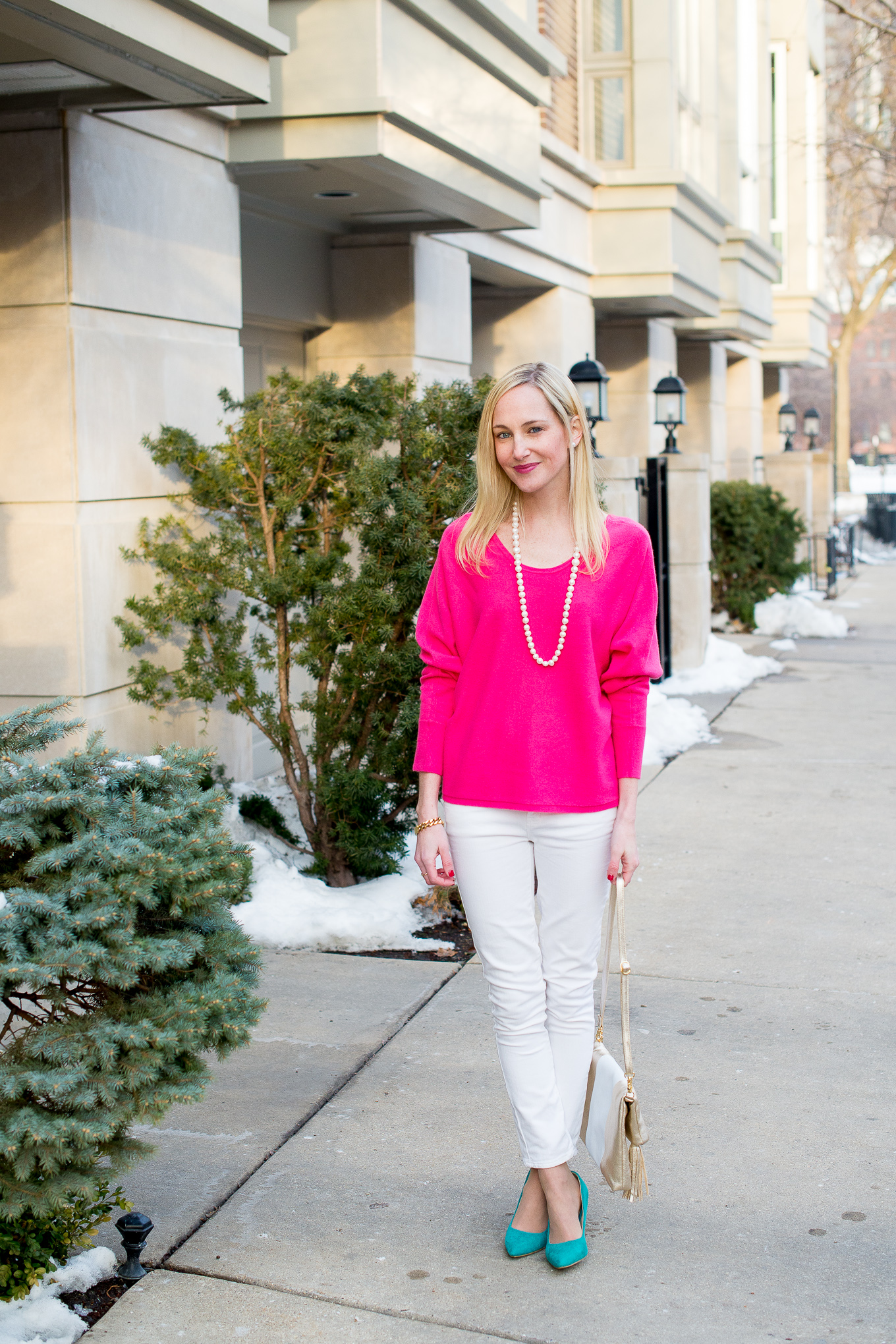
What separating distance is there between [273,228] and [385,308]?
3.12 feet

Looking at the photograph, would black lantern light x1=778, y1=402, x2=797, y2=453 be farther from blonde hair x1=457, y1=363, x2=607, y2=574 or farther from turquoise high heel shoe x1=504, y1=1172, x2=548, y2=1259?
turquoise high heel shoe x1=504, y1=1172, x2=548, y2=1259

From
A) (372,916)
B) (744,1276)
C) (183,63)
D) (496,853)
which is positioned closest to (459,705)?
(496,853)

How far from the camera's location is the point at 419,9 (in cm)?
704

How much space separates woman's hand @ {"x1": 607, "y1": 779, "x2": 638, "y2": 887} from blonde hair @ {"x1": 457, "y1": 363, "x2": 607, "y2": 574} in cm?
48

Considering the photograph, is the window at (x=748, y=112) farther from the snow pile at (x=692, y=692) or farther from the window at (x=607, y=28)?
the snow pile at (x=692, y=692)

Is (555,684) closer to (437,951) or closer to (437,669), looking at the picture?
(437,669)

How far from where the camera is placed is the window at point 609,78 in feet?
41.3

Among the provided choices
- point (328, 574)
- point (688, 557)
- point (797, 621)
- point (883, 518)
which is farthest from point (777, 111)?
point (328, 574)

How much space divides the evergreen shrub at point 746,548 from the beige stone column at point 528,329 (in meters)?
3.09

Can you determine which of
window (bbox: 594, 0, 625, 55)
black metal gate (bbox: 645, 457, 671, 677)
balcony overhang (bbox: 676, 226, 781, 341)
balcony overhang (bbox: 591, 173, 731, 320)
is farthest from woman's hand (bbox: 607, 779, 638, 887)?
balcony overhang (bbox: 676, 226, 781, 341)

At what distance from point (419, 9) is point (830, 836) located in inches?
182

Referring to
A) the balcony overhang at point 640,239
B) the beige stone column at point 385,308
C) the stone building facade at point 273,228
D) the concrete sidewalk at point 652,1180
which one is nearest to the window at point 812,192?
the stone building facade at point 273,228

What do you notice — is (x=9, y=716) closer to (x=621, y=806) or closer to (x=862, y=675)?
(x=621, y=806)

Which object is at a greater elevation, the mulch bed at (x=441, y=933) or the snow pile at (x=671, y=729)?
the snow pile at (x=671, y=729)
